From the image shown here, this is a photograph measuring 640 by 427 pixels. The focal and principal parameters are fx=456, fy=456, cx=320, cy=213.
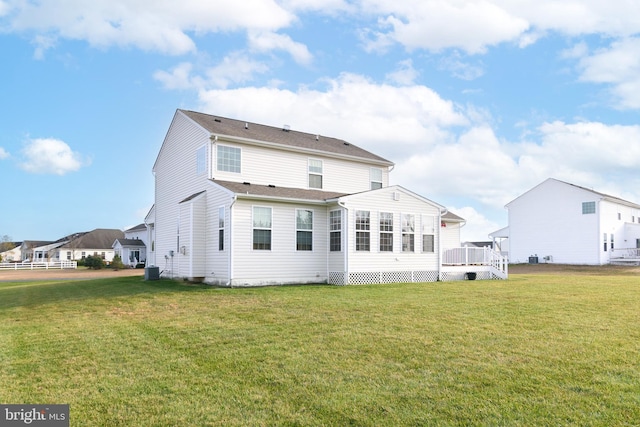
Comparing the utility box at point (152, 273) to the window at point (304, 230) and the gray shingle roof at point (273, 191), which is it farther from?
the window at point (304, 230)

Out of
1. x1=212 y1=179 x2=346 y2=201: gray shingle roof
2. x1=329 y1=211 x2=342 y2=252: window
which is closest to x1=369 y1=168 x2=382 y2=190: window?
x1=212 y1=179 x2=346 y2=201: gray shingle roof

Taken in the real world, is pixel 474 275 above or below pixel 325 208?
below

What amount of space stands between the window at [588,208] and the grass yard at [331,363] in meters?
27.3

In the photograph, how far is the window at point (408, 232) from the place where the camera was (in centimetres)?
1975

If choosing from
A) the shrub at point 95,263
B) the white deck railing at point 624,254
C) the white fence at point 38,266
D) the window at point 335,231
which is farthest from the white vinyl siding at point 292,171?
the white fence at point 38,266

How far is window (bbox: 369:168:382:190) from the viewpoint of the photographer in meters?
23.7

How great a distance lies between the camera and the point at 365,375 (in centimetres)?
590

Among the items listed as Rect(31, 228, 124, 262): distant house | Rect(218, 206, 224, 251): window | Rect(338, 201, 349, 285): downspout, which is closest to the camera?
Rect(218, 206, 224, 251): window

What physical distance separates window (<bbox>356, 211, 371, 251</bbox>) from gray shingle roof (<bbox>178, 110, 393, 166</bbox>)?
4.62 metres

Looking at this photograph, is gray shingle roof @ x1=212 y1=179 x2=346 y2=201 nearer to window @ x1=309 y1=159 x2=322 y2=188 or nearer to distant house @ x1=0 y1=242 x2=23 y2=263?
window @ x1=309 y1=159 x2=322 y2=188

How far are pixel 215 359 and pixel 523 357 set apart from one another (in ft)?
14.9

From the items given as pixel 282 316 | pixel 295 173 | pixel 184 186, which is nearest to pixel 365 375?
pixel 282 316

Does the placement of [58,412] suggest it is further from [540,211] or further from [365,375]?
[540,211]

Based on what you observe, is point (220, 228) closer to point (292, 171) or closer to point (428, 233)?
point (292, 171)
